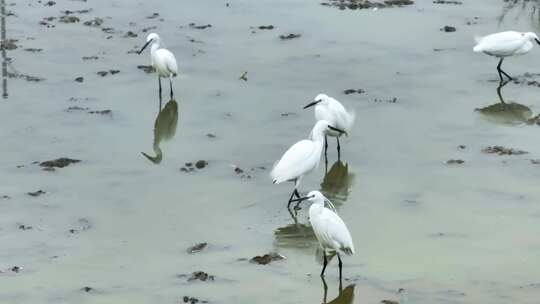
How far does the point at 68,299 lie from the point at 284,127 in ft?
20.8

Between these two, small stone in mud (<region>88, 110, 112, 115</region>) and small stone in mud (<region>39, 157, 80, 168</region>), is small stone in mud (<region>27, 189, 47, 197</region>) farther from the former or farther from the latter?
small stone in mud (<region>88, 110, 112, 115</region>)

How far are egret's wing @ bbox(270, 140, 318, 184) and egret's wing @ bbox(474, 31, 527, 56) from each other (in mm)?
6524

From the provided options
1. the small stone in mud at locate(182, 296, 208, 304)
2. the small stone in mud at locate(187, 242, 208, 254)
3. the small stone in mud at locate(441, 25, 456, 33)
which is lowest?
the small stone in mud at locate(187, 242, 208, 254)

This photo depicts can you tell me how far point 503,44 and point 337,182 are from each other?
5.82 m

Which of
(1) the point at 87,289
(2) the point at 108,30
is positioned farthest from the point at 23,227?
(2) the point at 108,30

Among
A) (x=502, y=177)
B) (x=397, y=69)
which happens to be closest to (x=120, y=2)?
(x=397, y=69)

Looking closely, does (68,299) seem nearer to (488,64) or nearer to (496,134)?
(496,134)

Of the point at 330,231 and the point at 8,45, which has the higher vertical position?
the point at 330,231

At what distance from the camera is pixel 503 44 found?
18.5 meters

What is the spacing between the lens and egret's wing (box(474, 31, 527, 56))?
18.5m

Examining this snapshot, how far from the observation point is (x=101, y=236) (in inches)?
494

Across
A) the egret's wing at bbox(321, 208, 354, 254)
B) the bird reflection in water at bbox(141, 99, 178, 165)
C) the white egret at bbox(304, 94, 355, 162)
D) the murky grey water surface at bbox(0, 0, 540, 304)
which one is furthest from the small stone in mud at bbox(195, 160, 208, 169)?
the egret's wing at bbox(321, 208, 354, 254)

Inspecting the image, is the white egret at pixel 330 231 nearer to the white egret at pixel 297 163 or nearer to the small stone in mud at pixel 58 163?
the white egret at pixel 297 163

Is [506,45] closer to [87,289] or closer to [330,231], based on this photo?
[330,231]
